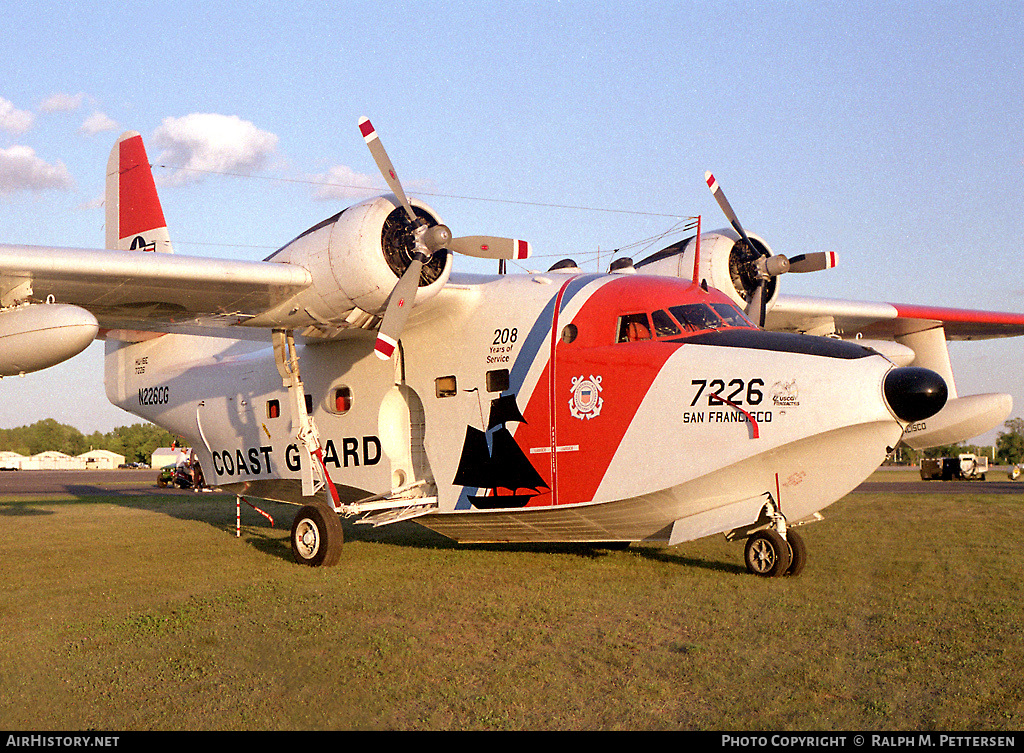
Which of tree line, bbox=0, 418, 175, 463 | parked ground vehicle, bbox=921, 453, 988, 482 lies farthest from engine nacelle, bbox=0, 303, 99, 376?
tree line, bbox=0, 418, 175, 463

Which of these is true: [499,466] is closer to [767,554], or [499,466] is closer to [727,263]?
[767,554]

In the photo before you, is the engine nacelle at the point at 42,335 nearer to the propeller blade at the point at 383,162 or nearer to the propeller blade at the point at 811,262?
the propeller blade at the point at 383,162

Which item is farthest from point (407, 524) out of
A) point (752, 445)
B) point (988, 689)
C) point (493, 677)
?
point (988, 689)

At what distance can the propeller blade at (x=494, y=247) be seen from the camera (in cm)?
1068

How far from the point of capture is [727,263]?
40.5ft

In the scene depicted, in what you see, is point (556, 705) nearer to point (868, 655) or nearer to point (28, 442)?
point (868, 655)

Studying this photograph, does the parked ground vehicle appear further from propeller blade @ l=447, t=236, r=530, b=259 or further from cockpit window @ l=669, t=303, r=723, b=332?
propeller blade @ l=447, t=236, r=530, b=259

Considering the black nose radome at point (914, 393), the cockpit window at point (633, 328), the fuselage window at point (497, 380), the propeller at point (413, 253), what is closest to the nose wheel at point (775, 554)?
the black nose radome at point (914, 393)

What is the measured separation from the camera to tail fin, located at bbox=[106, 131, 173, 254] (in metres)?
14.9

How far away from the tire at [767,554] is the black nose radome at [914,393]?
6.14 feet

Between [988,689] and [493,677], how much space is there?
9.94ft

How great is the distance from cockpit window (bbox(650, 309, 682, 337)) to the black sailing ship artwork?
200cm

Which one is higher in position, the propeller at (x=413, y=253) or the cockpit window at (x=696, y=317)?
the propeller at (x=413, y=253)

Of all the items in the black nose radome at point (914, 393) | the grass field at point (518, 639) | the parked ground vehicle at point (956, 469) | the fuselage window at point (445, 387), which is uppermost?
the fuselage window at point (445, 387)
